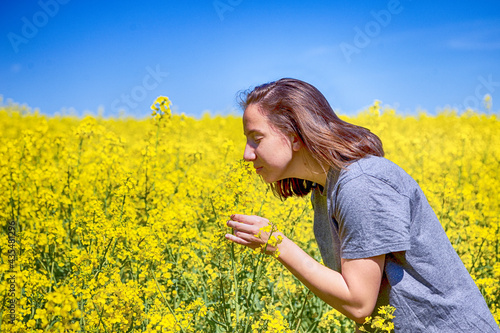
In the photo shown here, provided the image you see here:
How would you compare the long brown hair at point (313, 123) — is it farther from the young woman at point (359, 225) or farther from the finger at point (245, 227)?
the finger at point (245, 227)

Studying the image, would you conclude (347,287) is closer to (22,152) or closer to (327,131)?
(327,131)

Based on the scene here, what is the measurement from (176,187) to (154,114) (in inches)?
23.6

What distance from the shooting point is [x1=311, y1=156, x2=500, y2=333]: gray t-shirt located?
1.55 metres

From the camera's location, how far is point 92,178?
3.54 metres

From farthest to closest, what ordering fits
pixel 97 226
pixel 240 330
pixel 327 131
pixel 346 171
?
pixel 97 226, pixel 240 330, pixel 327 131, pixel 346 171

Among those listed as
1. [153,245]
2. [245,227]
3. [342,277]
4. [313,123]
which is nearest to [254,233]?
[245,227]

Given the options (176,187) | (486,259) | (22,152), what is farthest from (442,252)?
(22,152)

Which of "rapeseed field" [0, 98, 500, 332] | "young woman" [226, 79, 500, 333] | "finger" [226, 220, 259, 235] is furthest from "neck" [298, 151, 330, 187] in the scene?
"finger" [226, 220, 259, 235]

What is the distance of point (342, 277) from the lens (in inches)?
62.6

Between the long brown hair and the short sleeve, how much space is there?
6.7 inches

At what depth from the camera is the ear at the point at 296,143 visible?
5.94ft

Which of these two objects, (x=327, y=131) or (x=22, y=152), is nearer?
(x=327, y=131)

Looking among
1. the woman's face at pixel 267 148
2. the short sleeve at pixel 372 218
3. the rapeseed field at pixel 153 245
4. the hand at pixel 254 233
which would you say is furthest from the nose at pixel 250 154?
the short sleeve at pixel 372 218

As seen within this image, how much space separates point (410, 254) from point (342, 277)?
258 mm
